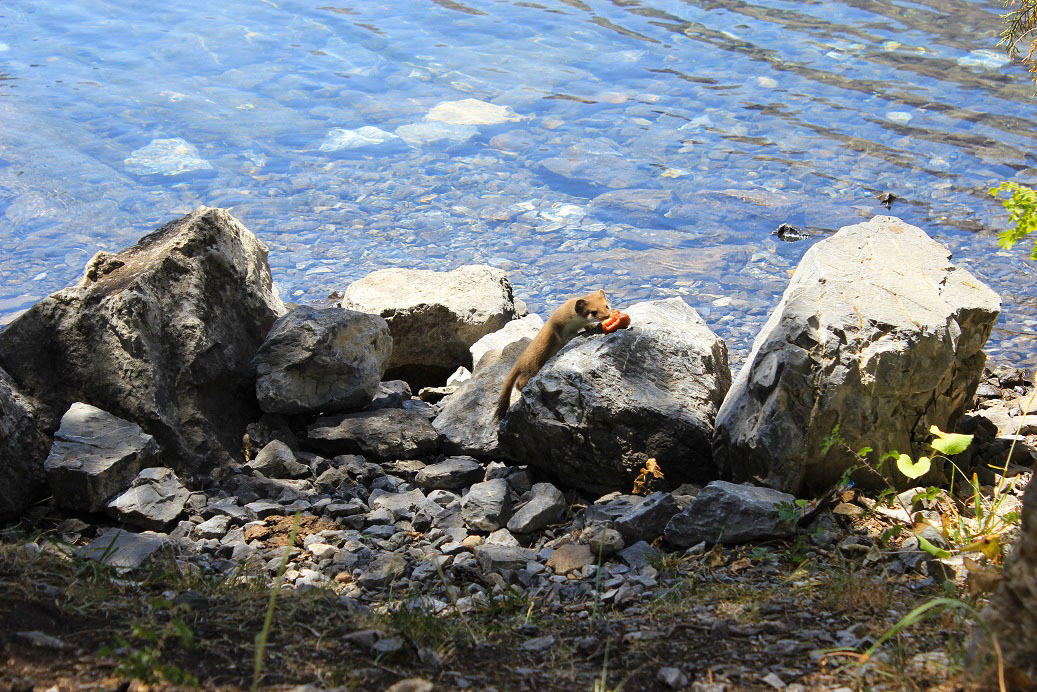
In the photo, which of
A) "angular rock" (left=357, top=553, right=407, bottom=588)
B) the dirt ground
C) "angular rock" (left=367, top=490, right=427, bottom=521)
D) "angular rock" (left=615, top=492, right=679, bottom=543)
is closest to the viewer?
the dirt ground

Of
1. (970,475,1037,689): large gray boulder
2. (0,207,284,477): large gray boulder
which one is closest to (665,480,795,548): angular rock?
(970,475,1037,689): large gray boulder

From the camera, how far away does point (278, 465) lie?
4.37m

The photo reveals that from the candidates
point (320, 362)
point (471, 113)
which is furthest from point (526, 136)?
point (320, 362)

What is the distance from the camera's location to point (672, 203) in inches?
407

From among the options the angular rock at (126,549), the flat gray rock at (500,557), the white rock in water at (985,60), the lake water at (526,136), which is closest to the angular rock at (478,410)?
the flat gray rock at (500,557)

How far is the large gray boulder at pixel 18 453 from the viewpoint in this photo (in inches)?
147

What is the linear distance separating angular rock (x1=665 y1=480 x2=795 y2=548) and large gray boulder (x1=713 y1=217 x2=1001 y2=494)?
299 millimetres

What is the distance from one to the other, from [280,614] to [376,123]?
10802mm

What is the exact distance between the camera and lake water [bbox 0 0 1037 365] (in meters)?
9.22

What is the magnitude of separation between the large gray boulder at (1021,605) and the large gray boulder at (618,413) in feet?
7.17

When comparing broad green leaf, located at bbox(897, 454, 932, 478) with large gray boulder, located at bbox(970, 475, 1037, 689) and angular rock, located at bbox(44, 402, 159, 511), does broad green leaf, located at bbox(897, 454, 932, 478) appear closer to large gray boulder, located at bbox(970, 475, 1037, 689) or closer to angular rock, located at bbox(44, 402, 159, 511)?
large gray boulder, located at bbox(970, 475, 1037, 689)

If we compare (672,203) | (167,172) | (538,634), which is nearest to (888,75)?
(672,203)

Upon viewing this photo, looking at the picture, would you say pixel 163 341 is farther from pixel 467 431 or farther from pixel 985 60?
pixel 985 60

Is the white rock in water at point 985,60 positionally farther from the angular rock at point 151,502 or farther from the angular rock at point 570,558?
the angular rock at point 151,502
